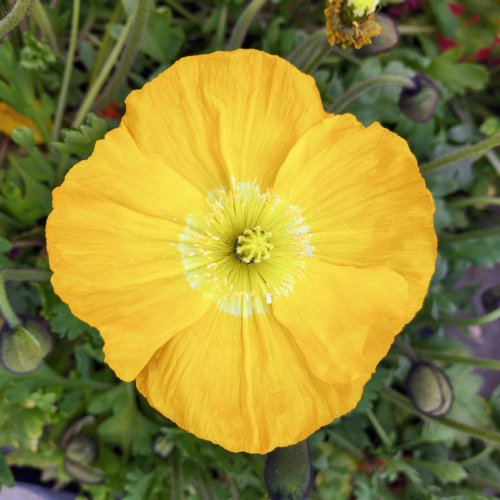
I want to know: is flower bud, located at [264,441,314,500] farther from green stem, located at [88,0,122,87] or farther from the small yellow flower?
green stem, located at [88,0,122,87]

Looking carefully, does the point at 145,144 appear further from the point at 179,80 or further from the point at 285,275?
the point at 285,275

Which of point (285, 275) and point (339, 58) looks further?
point (339, 58)

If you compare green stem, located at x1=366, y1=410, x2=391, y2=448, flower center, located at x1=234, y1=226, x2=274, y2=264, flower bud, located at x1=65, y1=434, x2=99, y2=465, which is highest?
flower center, located at x1=234, y1=226, x2=274, y2=264

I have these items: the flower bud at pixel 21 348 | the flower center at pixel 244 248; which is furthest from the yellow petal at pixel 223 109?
the flower bud at pixel 21 348

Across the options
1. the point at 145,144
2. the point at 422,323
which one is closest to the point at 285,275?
the point at 145,144

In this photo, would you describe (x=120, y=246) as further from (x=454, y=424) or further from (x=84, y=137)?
(x=454, y=424)

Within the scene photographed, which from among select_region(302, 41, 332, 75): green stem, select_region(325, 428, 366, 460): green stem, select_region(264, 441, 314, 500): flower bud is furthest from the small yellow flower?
select_region(325, 428, 366, 460): green stem

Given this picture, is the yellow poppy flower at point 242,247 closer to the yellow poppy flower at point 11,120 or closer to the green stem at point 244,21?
the green stem at point 244,21
